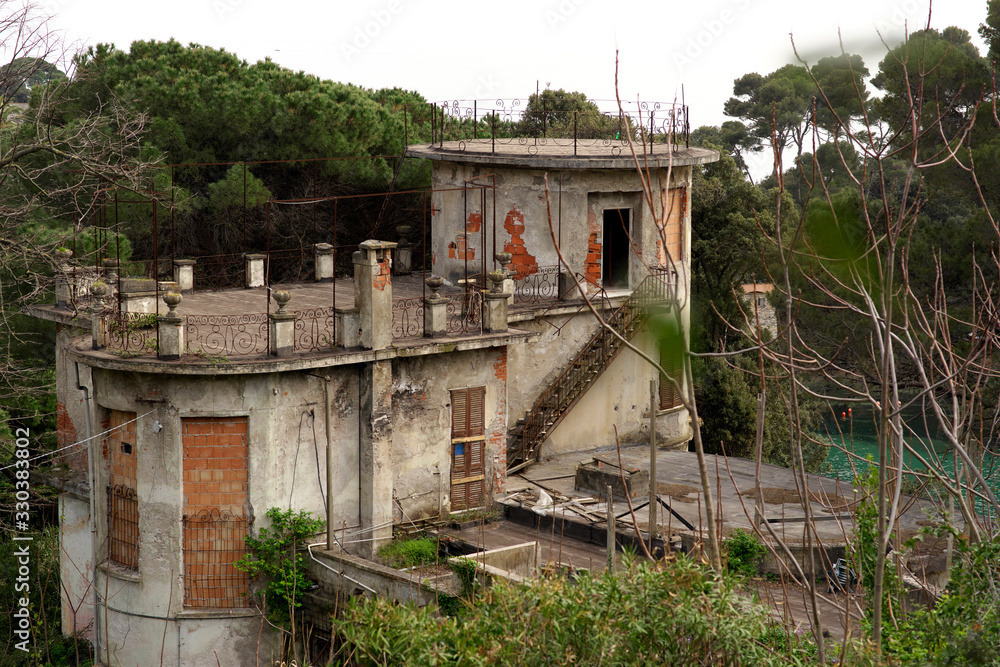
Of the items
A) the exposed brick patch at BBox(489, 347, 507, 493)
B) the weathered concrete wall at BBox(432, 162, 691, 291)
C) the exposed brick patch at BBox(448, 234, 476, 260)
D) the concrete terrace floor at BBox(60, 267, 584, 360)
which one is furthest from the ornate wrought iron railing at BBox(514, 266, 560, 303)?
the exposed brick patch at BBox(489, 347, 507, 493)

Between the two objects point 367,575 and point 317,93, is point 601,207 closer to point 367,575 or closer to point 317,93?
point 367,575

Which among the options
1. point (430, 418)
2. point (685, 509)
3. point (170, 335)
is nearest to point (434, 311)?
point (430, 418)

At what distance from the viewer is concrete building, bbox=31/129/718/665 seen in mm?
18734

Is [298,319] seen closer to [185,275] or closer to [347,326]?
[347,326]

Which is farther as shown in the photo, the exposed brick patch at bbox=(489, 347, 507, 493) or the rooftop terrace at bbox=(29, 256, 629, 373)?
the exposed brick patch at bbox=(489, 347, 507, 493)

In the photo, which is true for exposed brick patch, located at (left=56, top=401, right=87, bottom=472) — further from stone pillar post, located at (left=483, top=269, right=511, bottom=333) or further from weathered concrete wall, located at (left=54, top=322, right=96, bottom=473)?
stone pillar post, located at (left=483, top=269, right=511, bottom=333)

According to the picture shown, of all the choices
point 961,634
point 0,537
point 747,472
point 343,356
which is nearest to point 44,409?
point 0,537

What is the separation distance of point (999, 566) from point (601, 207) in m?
14.7

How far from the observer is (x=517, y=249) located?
23.6 meters

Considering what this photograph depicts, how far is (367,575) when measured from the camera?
18438 millimetres

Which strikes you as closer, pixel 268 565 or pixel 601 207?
pixel 268 565

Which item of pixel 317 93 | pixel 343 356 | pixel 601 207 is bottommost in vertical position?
pixel 343 356

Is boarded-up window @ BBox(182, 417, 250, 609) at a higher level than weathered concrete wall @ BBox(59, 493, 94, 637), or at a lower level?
higher

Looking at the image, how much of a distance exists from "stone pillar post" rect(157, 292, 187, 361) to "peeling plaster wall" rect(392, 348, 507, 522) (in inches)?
142
